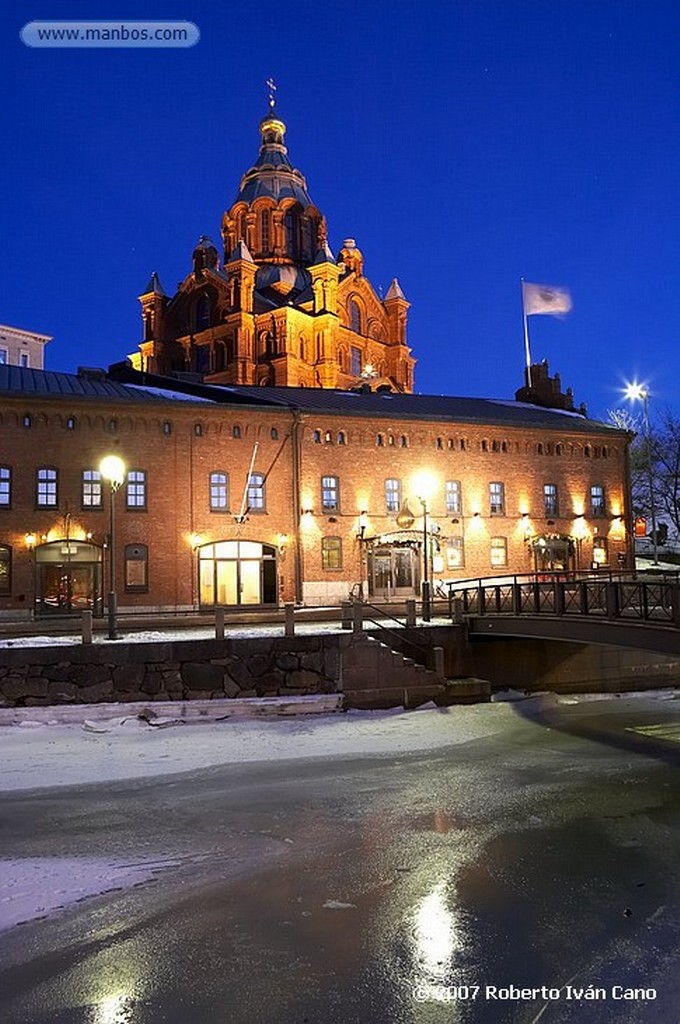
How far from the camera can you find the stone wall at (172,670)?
18.9m

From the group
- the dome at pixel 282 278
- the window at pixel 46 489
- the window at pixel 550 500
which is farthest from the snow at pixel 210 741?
the dome at pixel 282 278

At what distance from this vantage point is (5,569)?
32.0m

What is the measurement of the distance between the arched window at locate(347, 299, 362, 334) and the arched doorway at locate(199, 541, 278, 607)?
34434mm

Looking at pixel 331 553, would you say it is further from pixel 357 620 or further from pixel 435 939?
pixel 435 939

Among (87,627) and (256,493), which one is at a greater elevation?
(256,493)

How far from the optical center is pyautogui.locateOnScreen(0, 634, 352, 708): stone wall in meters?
18.9

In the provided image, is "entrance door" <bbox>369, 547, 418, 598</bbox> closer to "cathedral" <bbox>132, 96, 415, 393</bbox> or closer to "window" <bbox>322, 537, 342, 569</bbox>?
"window" <bbox>322, 537, 342, 569</bbox>

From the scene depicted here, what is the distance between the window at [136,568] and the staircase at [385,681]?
15.0m

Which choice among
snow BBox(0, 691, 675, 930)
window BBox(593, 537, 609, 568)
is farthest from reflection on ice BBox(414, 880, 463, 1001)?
window BBox(593, 537, 609, 568)

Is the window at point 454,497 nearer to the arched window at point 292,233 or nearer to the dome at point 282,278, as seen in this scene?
the dome at point 282,278

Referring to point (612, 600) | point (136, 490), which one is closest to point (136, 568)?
point (136, 490)

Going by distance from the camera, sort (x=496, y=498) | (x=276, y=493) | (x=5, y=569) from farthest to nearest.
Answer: (x=496, y=498) < (x=276, y=493) < (x=5, y=569)

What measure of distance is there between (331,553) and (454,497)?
6.89 metres

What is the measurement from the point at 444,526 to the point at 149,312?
38.9 metres
